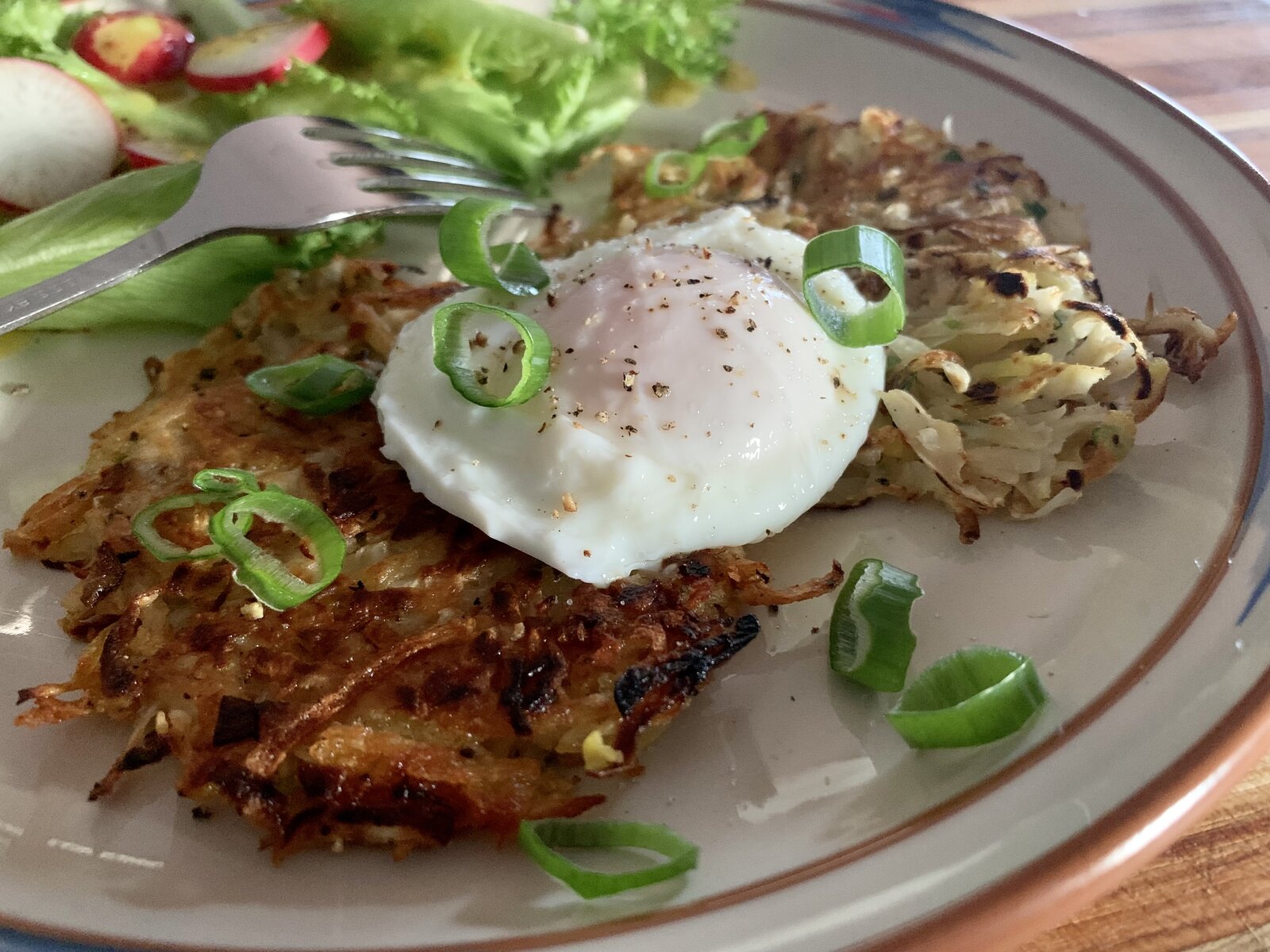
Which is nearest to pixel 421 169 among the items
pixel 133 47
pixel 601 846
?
pixel 133 47

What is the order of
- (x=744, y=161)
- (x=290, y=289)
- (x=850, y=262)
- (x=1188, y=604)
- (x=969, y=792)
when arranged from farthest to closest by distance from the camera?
(x=744, y=161) → (x=290, y=289) → (x=850, y=262) → (x=1188, y=604) → (x=969, y=792)

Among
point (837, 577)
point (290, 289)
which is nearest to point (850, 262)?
point (837, 577)

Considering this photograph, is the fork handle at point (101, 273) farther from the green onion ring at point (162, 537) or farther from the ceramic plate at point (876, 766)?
the green onion ring at point (162, 537)

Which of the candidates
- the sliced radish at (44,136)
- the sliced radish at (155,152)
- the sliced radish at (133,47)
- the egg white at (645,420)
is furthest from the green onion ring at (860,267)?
the sliced radish at (133,47)

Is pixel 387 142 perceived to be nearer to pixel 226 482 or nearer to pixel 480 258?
pixel 480 258

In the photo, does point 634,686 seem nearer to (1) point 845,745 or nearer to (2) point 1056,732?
(1) point 845,745

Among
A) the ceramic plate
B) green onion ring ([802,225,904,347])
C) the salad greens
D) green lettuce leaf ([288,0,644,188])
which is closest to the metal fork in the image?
the salad greens

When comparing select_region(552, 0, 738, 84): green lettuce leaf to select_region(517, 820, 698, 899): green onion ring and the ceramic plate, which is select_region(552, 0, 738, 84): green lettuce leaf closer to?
the ceramic plate
